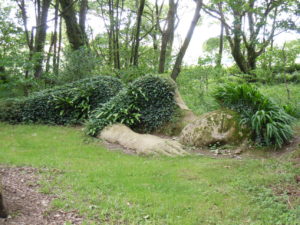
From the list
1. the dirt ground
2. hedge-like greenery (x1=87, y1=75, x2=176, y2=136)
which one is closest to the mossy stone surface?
Answer: hedge-like greenery (x1=87, y1=75, x2=176, y2=136)

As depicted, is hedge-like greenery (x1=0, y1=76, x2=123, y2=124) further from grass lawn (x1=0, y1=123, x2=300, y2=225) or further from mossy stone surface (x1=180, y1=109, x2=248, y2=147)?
mossy stone surface (x1=180, y1=109, x2=248, y2=147)

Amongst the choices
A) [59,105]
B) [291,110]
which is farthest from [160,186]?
[59,105]

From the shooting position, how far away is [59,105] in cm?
1189

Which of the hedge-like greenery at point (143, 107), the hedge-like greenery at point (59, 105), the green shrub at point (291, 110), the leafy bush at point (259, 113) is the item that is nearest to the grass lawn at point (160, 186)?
the leafy bush at point (259, 113)

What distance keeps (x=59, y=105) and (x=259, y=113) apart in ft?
25.1

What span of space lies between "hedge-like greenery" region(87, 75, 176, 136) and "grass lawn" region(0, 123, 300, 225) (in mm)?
2066

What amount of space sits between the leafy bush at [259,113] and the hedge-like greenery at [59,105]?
16.6ft

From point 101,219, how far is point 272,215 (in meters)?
2.25

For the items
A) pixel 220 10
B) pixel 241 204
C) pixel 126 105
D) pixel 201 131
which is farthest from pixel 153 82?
pixel 220 10

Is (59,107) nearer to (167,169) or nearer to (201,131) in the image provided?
(201,131)

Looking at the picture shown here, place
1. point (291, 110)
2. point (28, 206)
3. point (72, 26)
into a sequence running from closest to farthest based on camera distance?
1. point (28, 206)
2. point (291, 110)
3. point (72, 26)

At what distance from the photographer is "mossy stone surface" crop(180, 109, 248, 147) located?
7.86 m

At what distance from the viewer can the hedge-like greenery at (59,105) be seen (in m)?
11.7

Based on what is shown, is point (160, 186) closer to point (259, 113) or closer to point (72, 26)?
point (259, 113)
